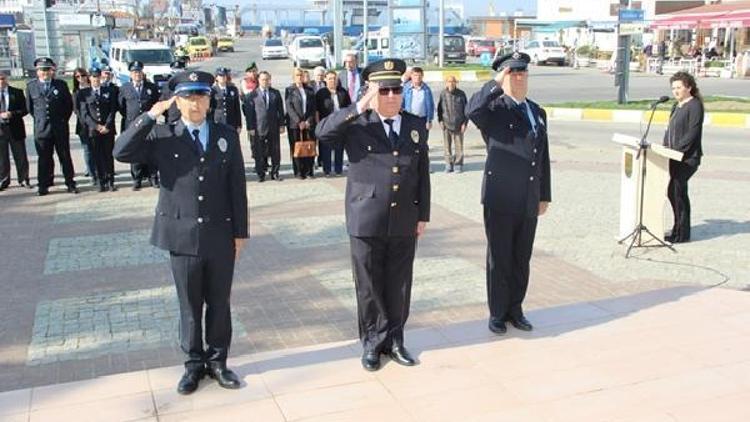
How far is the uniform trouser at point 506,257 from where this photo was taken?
17.8 feet

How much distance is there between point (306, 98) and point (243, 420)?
884 centimetres

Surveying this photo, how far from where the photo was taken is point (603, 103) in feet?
75.0

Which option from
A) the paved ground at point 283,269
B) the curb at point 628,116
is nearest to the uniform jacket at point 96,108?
the paved ground at point 283,269

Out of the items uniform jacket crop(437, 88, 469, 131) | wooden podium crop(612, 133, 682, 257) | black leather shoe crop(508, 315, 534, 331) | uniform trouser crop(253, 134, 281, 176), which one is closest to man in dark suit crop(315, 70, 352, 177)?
uniform trouser crop(253, 134, 281, 176)

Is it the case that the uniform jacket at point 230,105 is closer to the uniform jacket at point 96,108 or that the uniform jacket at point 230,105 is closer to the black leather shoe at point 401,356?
the uniform jacket at point 96,108

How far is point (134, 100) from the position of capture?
1173 centimetres

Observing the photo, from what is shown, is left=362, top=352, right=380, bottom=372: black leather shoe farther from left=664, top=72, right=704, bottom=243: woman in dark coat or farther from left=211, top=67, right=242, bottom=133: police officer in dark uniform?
left=211, top=67, right=242, bottom=133: police officer in dark uniform

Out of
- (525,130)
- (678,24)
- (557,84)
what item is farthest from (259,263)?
(678,24)

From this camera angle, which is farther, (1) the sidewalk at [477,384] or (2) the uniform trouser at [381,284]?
(2) the uniform trouser at [381,284]

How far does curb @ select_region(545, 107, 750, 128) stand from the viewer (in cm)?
1920

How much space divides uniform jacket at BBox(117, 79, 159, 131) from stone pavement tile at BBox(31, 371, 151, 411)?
7458mm

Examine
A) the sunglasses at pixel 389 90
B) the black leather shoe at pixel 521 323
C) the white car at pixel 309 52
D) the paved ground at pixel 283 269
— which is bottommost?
the paved ground at pixel 283 269

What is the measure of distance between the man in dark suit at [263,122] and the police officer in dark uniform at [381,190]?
25.9ft

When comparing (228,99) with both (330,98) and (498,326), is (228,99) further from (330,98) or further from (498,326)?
(498,326)
